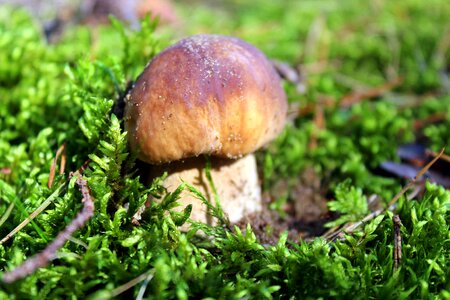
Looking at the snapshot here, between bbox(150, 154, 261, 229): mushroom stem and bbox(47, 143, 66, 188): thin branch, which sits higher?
bbox(47, 143, 66, 188): thin branch

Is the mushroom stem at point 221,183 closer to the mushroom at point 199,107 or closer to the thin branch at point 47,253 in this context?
the mushroom at point 199,107

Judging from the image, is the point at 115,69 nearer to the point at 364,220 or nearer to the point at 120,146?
the point at 120,146

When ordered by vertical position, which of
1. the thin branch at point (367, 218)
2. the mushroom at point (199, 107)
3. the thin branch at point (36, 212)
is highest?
the mushroom at point (199, 107)

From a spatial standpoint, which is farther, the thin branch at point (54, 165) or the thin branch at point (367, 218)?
the thin branch at point (54, 165)

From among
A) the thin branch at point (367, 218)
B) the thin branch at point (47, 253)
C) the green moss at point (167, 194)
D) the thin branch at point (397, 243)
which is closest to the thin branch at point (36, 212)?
the green moss at point (167, 194)

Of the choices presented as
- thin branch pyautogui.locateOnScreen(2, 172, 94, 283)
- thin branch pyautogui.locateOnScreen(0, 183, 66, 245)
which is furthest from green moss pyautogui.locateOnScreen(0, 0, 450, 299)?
thin branch pyautogui.locateOnScreen(2, 172, 94, 283)

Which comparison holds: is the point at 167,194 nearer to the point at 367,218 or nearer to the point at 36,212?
the point at 36,212

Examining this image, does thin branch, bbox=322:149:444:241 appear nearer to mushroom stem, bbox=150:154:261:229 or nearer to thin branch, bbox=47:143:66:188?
mushroom stem, bbox=150:154:261:229
